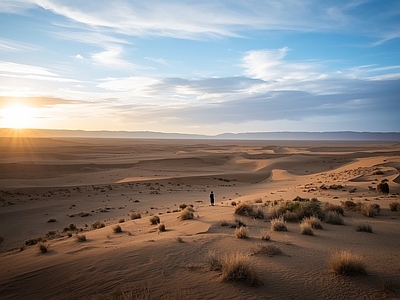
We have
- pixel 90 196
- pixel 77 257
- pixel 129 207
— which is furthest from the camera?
pixel 90 196

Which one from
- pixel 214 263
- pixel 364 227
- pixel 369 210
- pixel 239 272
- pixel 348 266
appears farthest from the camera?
pixel 369 210

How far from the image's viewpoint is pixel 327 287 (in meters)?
6.23

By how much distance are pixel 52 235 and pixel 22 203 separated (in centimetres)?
1256

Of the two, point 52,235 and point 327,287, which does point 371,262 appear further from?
point 52,235

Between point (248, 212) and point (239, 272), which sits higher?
point (239, 272)

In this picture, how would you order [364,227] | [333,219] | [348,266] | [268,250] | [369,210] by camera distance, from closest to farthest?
[348,266], [268,250], [364,227], [333,219], [369,210]

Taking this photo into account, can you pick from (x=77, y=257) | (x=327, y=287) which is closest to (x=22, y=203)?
(x=77, y=257)

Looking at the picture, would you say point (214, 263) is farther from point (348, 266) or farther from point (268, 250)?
point (348, 266)

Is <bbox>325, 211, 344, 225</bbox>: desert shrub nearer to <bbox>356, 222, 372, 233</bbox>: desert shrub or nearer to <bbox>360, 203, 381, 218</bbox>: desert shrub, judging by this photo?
<bbox>356, 222, 372, 233</bbox>: desert shrub

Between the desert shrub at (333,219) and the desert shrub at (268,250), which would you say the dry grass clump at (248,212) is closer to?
the desert shrub at (333,219)

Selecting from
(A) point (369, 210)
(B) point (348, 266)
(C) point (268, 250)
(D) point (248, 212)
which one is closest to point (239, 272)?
(C) point (268, 250)

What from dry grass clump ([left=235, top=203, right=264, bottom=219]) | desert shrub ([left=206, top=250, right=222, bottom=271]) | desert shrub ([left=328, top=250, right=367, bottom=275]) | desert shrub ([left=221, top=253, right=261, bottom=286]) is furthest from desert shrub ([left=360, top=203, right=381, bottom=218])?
desert shrub ([left=221, top=253, right=261, bottom=286])

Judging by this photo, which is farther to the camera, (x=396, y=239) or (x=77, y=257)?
(x=396, y=239)

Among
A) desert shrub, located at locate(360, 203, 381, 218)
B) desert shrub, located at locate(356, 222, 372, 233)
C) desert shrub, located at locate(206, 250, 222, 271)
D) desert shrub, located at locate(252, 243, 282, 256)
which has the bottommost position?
desert shrub, located at locate(360, 203, 381, 218)
